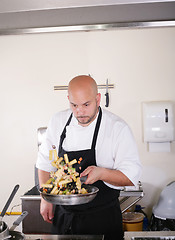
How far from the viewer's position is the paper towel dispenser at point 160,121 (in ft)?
12.3

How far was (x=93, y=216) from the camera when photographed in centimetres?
198

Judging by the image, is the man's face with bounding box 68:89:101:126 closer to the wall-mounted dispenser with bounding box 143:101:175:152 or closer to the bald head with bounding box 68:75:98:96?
the bald head with bounding box 68:75:98:96

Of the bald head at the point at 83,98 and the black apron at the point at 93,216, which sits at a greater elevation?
the bald head at the point at 83,98

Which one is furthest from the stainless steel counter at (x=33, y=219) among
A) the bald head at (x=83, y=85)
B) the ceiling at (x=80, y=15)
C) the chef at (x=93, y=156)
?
the ceiling at (x=80, y=15)

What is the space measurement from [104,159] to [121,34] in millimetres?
2407

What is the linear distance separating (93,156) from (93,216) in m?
0.40

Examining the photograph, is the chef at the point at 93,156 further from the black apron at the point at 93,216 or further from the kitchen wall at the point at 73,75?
the kitchen wall at the point at 73,75

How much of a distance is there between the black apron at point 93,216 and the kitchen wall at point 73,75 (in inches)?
80.7

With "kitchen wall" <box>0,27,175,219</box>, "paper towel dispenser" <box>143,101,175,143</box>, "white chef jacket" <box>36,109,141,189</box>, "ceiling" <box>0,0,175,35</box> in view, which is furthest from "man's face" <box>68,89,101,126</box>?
"kitchen wall" <box>0,27,175,219</box>

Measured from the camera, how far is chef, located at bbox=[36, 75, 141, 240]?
1.96 metres

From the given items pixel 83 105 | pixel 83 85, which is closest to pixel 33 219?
pixel 83 105

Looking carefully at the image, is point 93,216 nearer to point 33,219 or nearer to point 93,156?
point 93,156

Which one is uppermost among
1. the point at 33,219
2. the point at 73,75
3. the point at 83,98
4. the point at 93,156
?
the point at 73,75

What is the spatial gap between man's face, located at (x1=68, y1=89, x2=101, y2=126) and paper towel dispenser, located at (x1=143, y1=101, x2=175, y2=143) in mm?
1828
